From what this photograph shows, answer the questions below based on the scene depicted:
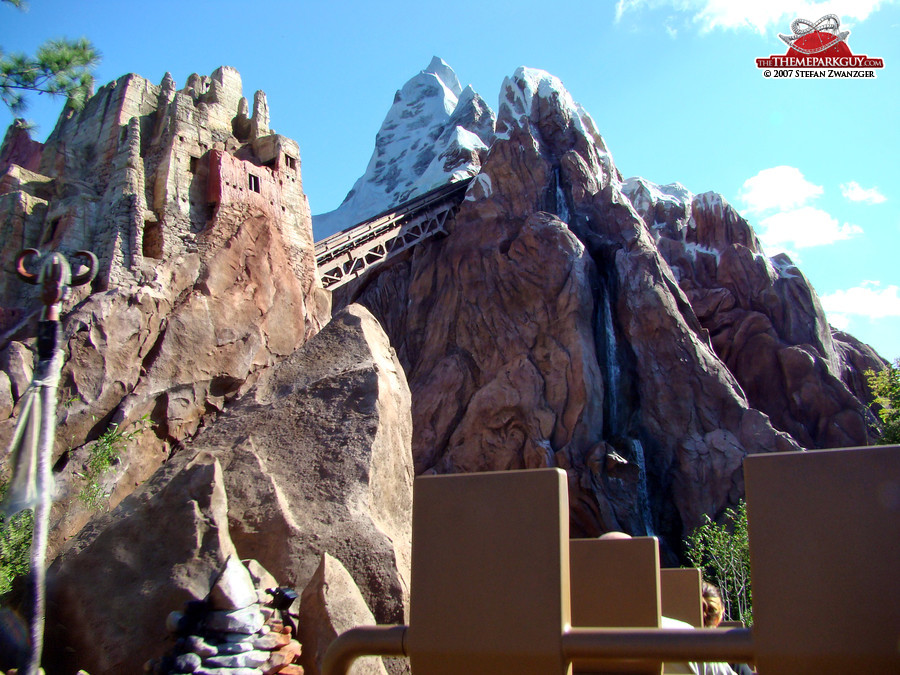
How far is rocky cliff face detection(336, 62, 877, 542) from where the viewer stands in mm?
21453

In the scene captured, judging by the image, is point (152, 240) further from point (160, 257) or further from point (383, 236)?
point (383, 236)

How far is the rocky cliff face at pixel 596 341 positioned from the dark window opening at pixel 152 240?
10.9 metres

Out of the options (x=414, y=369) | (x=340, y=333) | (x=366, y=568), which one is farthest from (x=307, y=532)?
(x=414, y=369)

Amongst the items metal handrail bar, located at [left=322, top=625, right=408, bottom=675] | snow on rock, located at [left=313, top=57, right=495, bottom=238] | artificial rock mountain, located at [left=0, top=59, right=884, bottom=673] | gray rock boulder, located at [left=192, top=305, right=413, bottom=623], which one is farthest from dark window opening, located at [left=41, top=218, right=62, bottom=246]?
snow on rock, located at [left=313, top=57, right=495, bottom=238]

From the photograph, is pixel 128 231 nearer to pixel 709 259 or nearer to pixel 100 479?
pixel 100 479

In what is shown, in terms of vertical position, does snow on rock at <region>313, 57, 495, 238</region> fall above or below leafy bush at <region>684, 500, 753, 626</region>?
above

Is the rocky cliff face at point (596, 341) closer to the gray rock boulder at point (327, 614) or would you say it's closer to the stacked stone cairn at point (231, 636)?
the gray rock boulder at point (327, 614)

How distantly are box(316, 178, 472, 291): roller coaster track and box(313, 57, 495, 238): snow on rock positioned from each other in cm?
431

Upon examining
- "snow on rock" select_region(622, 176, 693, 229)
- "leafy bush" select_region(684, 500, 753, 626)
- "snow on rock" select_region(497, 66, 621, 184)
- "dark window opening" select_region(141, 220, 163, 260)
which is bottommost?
"leafy bush" select_region(684, 500, 753, 626)

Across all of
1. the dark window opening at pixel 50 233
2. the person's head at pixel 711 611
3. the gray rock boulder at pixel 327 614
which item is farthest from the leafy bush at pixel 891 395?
the dark window opening at pixel 50 233

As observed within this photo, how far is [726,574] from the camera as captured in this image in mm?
18438

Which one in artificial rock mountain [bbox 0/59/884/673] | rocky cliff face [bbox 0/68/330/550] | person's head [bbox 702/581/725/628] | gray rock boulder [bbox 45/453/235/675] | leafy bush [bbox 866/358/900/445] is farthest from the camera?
leafy bush [bbox 866/358/900/445]

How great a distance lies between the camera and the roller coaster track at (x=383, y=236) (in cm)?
2156

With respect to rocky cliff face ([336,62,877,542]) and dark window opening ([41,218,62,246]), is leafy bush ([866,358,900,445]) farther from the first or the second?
dark window opening ([41,218,62,246])
